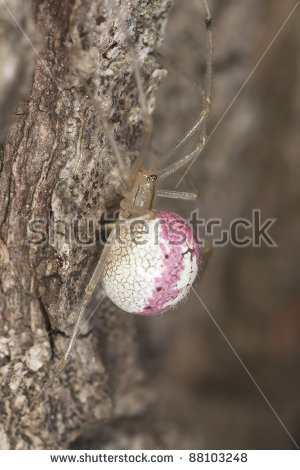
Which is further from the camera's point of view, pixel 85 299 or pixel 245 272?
pixel 245 272

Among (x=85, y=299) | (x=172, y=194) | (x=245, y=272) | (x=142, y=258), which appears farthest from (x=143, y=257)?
(x=245, y=272)

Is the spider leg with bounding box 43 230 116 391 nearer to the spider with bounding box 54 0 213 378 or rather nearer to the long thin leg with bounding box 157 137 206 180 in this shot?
the spider with bounding box 54 0 213 378

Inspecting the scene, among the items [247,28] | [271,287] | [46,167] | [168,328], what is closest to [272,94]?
[247,28]

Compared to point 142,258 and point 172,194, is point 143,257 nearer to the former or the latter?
point 142,258

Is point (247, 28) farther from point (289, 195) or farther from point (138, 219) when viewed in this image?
point (138, 219)

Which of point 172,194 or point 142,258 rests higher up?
point 172,194
